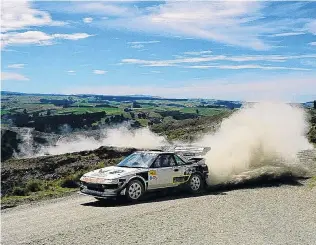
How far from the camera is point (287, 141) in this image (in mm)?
25766

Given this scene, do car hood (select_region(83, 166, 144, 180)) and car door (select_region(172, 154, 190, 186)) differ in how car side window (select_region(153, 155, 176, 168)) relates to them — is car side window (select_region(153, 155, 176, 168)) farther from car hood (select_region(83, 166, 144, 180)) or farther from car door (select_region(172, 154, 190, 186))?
→ car hood (select_region(83, 166, 144, 180))

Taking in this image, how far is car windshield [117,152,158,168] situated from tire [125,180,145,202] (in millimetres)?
919

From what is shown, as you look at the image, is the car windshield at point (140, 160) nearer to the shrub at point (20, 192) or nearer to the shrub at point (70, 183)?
the shrub at point (70, 183)

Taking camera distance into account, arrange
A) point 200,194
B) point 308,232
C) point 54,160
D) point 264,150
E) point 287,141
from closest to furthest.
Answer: point 308,232 → point 200,194 → point 264,150 → point 287,141 → point 54,160

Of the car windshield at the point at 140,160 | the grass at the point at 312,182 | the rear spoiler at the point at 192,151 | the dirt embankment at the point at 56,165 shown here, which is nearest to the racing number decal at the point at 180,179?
the car windshield at the point at 140,160

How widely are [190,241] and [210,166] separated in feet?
32.9

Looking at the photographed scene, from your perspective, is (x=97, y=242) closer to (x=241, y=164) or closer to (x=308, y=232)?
(x=308, y=232)

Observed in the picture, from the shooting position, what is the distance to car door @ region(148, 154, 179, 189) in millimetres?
16406

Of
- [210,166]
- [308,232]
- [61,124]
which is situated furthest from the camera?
[61,124]

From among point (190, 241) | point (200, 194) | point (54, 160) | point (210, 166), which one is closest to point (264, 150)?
point (210, 166)

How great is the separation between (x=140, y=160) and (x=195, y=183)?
91.9 inches

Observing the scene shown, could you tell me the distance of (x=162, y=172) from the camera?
16766 millimetres

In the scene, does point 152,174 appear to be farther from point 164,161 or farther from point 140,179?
point 164,161

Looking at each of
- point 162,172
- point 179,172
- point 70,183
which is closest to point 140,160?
point 162,172
